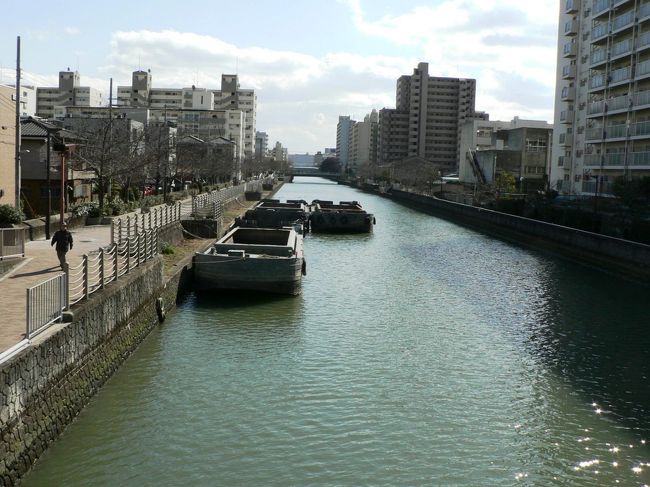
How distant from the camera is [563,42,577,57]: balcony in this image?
204ft

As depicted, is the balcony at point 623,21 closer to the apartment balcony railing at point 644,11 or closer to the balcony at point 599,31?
the apartment balcony railing at point 644,11

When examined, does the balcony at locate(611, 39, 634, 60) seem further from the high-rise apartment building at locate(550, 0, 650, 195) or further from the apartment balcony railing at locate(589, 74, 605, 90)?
the apartment balcony railing at locate(589, 74, 605, 90)

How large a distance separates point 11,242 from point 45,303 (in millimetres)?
7689

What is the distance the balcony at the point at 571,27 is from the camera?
202ft

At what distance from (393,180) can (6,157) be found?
3973 inches

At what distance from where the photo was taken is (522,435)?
11.5m

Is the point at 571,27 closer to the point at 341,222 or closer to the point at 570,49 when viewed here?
the point at 570,49

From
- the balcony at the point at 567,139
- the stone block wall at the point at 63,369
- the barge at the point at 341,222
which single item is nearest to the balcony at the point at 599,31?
the balcony at the point at 567,139

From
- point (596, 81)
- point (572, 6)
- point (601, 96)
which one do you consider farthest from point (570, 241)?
point (572, 6)

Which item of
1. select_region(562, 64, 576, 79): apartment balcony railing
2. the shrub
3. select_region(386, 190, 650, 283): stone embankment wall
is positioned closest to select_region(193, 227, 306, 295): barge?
the shrub

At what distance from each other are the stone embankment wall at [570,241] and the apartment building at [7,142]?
2591cm

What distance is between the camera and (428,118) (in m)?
175

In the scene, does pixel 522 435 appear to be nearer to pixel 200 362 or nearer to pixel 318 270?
pixel 200 362

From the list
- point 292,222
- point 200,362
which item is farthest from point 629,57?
point 200,362
